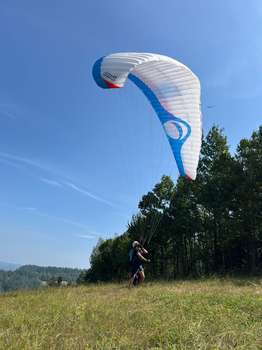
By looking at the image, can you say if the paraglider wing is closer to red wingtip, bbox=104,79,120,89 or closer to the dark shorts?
red wingtip, bbox=104,79,120,89

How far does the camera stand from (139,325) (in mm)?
5922

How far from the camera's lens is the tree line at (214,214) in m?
24.4

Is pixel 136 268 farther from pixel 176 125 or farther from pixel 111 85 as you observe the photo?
pixel 111 85

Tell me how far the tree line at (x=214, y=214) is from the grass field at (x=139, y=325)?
12.1m

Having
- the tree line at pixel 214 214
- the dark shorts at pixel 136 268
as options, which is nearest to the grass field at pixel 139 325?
the dark shorts at pixel 136 268

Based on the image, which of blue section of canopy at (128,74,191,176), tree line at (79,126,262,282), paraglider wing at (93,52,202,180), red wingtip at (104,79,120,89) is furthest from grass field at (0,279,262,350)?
tree line at (79,126,262,282)

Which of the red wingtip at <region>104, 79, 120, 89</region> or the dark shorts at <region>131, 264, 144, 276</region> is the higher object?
the red wingtip at <region>104, 79, 120, 89</region>

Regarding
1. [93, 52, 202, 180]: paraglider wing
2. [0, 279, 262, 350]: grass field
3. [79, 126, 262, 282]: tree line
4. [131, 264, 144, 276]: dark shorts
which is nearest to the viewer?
[0, 279, 262, 350]: grass field

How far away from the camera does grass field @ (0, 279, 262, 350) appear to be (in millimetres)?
4875

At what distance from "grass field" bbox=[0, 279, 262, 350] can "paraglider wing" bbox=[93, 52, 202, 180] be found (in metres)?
5.25

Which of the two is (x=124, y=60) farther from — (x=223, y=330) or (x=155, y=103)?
(x=223, y=330)

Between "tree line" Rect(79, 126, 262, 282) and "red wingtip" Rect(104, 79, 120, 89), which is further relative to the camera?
"tree line" Rect(79, 126, 262, 282)

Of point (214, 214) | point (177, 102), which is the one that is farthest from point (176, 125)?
point (214, 214)

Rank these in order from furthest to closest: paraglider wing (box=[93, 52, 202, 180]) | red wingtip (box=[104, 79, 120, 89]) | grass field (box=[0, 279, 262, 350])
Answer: paraglider wing (box=[93, 52, 202, 180]), red wingtip (box=[104, 79, 120, 89]), grass field (box=[0, 279, 262, 350])
